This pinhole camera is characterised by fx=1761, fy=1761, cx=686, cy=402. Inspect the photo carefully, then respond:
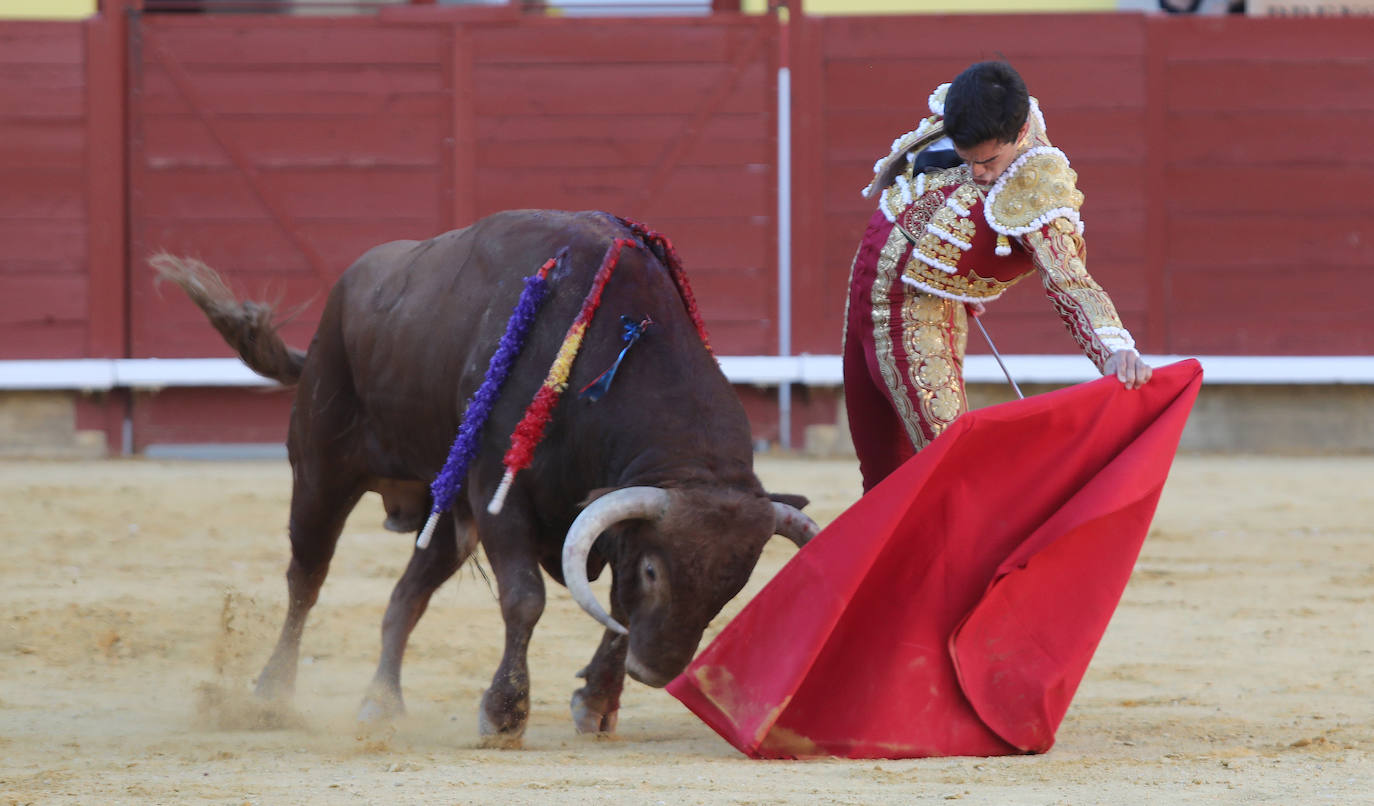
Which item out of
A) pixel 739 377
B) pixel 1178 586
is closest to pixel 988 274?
pixel 1178 586

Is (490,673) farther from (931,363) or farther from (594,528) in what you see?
(931,363)

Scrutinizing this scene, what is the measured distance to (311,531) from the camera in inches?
161

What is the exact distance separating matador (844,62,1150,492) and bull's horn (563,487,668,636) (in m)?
0.53

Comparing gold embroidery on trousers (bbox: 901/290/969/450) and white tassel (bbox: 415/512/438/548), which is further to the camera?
white tassel (bbox: 415/512/438/548)

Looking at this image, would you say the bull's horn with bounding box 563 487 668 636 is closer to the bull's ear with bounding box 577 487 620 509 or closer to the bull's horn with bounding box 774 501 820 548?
the bull's ear with bounding box 577 487 620 509

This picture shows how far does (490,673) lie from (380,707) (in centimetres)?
61

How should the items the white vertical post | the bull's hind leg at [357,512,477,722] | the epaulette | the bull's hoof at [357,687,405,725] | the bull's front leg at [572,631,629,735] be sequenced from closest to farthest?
the epaulette < the bull's front leg at [572,631,629,735] < the bull's hoof at [357,687,405,725] < the bull's hind leg at [357,512,477,722] < the white vertical post

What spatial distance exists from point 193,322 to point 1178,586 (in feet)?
15.6

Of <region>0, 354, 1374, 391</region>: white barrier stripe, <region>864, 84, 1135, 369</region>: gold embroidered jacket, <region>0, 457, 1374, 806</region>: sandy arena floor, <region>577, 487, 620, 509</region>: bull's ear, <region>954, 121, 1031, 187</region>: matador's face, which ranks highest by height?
<region>954, 121, 1031, 187</region>: matador's face

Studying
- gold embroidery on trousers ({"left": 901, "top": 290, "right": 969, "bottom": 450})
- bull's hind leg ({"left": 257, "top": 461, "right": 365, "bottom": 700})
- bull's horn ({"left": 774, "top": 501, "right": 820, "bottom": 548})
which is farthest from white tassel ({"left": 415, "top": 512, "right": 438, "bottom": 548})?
gold embroidery on trousers ({"left": 901, "top": 290, "right": 969, "bottom": 450})

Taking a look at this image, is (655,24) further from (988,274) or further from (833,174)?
(988,274)

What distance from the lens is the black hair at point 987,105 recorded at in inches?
112

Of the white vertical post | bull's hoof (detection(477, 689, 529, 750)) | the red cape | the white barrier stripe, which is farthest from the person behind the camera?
the white vertical post

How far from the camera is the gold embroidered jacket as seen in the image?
293 centimetres
